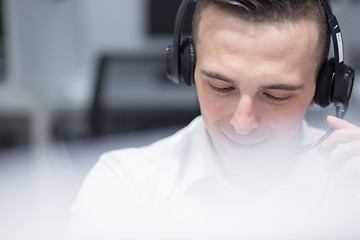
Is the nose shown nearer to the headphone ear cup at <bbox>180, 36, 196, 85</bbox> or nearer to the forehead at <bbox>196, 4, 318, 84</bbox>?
the forehead at <bbox>196, 4, 318, 84</bbox>

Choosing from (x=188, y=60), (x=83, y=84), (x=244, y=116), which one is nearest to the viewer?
(x=244, y=116)

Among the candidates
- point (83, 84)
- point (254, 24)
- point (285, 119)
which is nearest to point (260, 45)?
point (254, 24)

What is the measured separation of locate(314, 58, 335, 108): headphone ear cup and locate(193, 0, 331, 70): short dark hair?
0.07ft

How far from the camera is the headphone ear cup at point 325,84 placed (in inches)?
25.5

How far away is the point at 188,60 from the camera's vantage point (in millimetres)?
701

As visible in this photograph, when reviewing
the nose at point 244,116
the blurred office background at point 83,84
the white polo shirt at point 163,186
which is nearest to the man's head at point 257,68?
the nose at point 244,116

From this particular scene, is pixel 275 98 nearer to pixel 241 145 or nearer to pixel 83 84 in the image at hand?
pixel 241 145

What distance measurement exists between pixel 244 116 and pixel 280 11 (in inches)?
6.9

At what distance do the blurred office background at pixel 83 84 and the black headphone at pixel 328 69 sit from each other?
788mm

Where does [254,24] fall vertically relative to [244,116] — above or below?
above

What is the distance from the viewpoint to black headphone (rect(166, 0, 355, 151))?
0.60 meters

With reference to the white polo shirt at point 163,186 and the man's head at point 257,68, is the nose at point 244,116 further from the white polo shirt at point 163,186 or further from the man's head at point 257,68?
the white polo shirt at point 163,186

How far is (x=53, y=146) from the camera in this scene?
208cm

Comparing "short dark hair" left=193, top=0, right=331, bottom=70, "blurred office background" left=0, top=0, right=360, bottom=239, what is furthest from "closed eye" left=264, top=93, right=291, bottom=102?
"blurred office background" left=0, top=0, right=360, bottom=239
